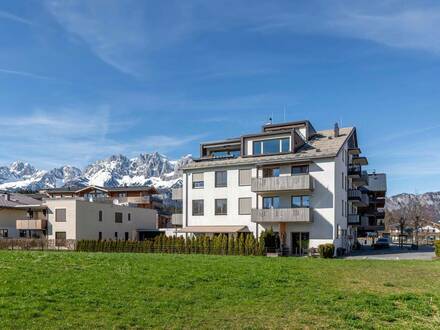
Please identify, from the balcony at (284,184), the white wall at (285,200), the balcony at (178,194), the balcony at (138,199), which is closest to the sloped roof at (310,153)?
the white wall at (285,200)

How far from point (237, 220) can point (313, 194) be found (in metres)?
8.14

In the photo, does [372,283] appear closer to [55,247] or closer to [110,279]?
[110,279]

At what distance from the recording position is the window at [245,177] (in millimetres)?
42281

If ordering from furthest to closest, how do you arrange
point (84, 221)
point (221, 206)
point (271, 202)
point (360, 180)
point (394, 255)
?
point (84, 221) → point (360, 180) → point (221, 206) → point (271, 202) → point (394, 255)

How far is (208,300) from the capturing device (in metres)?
11.9

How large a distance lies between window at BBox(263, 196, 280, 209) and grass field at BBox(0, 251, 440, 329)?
22.8 metres

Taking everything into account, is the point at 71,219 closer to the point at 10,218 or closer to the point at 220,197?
the point at 10,218

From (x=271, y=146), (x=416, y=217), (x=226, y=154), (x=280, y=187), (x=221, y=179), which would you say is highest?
(x=271, y=146)

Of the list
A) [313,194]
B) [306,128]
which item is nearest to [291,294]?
[313,194]

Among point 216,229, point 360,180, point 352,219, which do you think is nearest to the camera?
point 216,229

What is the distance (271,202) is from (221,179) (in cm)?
596

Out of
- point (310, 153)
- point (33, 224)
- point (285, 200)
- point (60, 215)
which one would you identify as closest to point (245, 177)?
point (285, 200)

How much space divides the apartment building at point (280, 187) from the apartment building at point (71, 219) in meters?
12.9

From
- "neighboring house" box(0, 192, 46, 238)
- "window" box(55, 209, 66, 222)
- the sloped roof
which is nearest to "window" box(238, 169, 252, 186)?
the sloped roof
